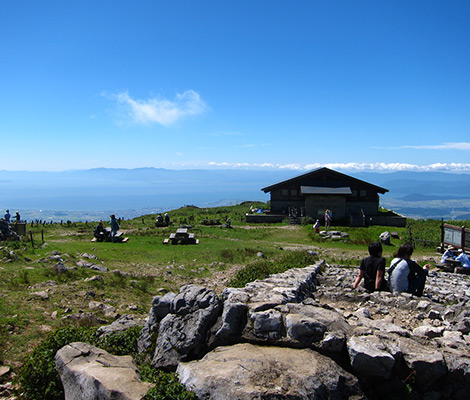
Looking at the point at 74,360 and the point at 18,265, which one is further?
the point at 18,265

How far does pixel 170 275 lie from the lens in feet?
58.6

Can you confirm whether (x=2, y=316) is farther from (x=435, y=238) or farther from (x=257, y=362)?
(x=435, y=238)

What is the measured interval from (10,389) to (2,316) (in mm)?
3106

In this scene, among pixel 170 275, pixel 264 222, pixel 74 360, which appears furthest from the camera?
pixel 264 222

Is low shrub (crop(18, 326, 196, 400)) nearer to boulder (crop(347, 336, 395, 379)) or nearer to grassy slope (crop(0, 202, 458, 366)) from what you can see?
grassy slope (crop(0, 202, 458, 366))

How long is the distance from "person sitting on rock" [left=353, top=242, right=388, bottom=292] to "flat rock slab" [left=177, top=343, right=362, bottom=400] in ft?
17.3

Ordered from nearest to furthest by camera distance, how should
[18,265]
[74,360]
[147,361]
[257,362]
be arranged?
[257,362] < [74,360] < [147,361] < [18,265]

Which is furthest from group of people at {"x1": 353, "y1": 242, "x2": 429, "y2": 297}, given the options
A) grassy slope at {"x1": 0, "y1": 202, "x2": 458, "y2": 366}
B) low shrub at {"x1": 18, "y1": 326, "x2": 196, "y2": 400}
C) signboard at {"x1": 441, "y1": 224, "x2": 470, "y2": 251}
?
signboard at {"x1": 441, "y1": 224, "x2": 470, "y2": 251}

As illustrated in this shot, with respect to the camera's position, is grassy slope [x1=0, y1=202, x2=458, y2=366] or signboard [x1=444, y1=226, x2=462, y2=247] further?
signboard [x1=444, y1=226, x2=462, y2=247]

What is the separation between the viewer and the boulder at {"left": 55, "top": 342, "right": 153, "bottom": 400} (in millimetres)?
6270

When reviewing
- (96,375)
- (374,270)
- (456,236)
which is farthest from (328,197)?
(96,375)

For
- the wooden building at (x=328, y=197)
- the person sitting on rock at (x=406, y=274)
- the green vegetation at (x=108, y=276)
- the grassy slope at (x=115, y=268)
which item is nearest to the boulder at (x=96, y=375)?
the green vegetation at (x=108, y=276)

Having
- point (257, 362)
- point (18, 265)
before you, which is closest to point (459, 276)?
point (257, 362)

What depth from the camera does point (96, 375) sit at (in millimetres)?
6629
